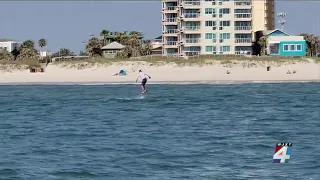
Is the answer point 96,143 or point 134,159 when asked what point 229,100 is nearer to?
point 96,143

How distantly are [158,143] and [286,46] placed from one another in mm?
84387

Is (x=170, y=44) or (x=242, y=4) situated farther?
(x=170, y=44)

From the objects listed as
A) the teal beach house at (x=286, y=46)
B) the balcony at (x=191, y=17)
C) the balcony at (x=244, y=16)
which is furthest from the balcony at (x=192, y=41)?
the teal beach house at (x=286, y=46)

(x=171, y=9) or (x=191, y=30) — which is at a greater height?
(x=171, y=9)

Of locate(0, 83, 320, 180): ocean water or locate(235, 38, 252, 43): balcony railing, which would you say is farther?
locate(235, 38, 252, 43): balcony railing

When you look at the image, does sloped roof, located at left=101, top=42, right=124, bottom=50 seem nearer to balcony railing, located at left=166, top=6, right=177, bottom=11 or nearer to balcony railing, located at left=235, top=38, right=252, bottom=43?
balcony railing, located at left=166, top=6, right=177, bottom=11

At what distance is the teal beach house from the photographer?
4176 inches

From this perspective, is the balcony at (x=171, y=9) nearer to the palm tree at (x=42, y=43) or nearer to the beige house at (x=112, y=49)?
the beige house at (x=112, y=49)

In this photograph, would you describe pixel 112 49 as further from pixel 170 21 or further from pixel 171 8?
pixel 171 8

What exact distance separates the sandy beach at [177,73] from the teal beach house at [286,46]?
502 inches

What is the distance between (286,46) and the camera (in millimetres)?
107500

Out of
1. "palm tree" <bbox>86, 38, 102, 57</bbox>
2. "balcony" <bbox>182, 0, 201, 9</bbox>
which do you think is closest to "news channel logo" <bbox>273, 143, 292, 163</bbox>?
"balcony" <bbox>182, 0, 201, 9</bbox>

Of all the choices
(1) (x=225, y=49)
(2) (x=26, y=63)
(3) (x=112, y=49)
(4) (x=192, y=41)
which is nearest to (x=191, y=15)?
(4) (x=192, y=41)

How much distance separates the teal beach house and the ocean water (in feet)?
209
